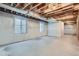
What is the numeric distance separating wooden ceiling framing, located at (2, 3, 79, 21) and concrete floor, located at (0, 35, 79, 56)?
41 centimetres

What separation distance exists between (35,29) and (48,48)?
459 millimetres

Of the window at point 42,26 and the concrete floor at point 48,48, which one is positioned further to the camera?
the window at point 42,26

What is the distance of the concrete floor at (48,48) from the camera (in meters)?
1.77

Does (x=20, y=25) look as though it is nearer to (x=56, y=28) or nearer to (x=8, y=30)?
(x=8, y=30)

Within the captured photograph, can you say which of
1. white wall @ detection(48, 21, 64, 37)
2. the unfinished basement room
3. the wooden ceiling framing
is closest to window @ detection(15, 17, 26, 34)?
the unfinished basement room

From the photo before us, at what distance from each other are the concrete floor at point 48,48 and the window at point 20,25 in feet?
0.85

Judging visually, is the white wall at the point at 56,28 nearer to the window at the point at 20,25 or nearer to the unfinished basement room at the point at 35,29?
the unfinished basement room at the point at 35,29

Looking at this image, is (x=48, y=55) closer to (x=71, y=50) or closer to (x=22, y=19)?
(x=71, y=50)

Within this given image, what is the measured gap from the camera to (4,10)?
1697 mm

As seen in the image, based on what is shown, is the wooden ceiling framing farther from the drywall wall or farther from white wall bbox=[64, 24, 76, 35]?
the drywall wall

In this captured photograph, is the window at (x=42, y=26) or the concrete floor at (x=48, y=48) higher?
the window at (x=42, y=26)

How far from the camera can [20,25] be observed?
6.04 feet

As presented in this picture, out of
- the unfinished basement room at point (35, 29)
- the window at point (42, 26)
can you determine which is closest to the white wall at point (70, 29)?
the unfinished basement room at point (35, 29)

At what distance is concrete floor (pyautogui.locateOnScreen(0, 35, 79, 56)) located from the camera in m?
1.77
